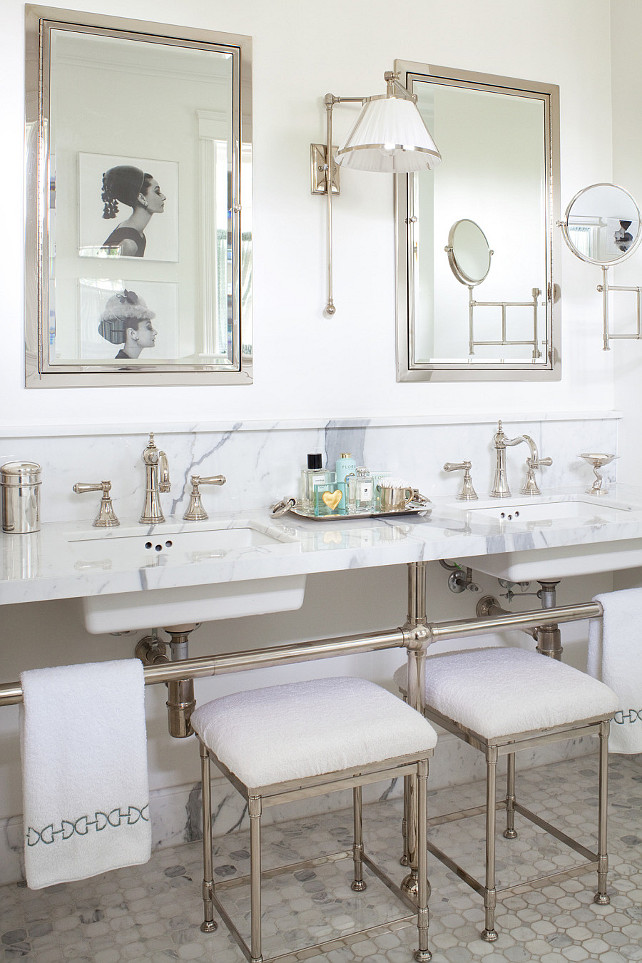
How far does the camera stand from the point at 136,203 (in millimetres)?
1986

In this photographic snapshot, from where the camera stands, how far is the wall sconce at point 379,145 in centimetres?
192

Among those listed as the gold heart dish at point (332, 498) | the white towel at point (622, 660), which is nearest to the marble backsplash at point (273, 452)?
the gold heart dish at point (332, 498)

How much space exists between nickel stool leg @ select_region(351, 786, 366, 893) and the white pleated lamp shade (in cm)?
146

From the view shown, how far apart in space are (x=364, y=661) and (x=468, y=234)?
1.21 metres

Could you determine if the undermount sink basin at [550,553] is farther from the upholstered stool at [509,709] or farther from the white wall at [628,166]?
the white wall at [628,166]

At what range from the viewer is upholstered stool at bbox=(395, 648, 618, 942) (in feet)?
5.57

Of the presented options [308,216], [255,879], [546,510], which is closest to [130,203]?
[308,216]

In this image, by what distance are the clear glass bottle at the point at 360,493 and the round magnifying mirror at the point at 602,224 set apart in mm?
918

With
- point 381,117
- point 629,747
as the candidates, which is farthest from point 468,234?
point 629,747

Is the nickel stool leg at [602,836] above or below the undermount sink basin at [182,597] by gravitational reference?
below

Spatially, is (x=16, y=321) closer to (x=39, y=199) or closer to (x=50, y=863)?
(x=39, y=199)

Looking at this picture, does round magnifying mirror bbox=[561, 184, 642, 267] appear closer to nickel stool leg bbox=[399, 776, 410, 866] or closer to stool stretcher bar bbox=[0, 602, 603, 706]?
stool stretcher bar bbox=[0, 602, 603, 706]

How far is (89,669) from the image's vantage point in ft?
4.90

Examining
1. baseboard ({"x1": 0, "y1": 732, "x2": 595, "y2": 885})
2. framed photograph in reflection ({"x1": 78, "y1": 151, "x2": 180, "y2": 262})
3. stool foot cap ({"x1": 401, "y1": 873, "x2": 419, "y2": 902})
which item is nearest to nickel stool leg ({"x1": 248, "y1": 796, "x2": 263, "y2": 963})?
stool foot cap ({"x1": 401, "y1": 873, "x2": 419, "y2": 902})
